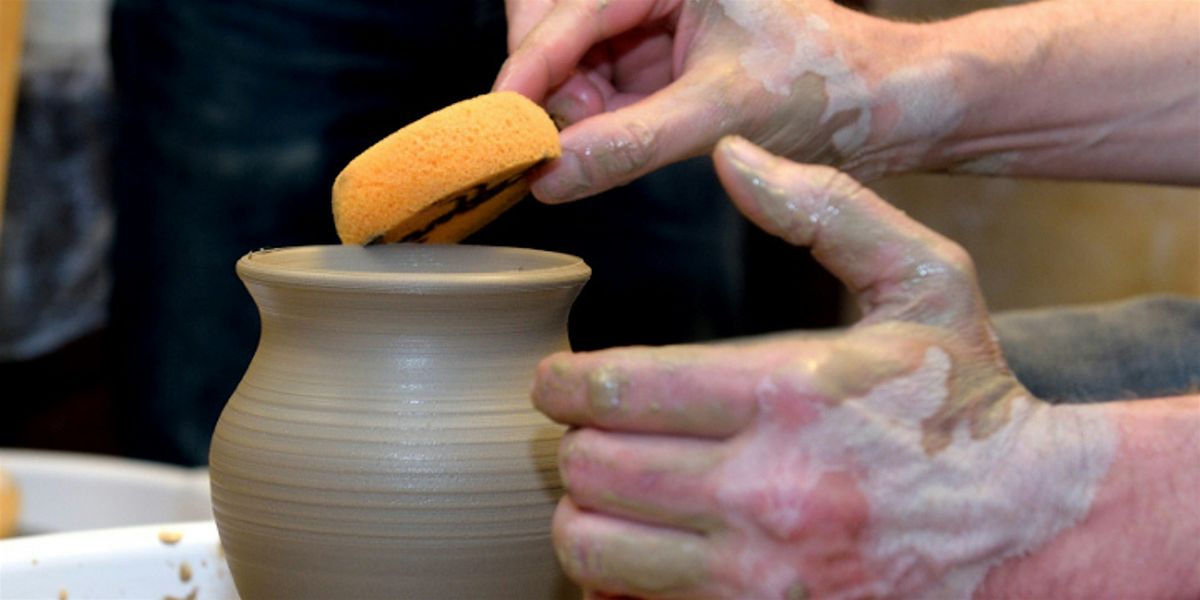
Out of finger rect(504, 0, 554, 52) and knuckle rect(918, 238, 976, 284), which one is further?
finger rect(504, 0, 554, 52)

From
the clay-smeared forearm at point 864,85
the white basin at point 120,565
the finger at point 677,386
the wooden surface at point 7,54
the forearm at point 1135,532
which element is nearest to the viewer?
the finger at point 677,386

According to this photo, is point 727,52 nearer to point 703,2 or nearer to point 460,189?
point 703,2

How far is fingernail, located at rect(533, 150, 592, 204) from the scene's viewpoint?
1170mm

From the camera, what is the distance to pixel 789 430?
2.73 ft

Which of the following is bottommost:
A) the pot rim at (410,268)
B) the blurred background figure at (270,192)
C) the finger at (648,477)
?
the blurred background figure at (270,192)

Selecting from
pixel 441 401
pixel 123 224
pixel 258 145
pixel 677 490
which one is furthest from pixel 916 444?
pixel 123 224

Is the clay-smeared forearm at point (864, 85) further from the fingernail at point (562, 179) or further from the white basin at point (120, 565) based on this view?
the white basin at point (120, 565)

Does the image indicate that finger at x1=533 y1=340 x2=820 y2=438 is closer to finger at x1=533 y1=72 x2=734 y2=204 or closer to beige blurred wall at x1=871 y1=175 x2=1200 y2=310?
finger at x1=533 y1=72 x2=734 y2=204

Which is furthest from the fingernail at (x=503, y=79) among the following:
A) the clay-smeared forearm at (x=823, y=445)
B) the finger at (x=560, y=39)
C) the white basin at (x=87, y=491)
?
the white basin at (x=87, y=491)

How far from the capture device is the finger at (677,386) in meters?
0.82

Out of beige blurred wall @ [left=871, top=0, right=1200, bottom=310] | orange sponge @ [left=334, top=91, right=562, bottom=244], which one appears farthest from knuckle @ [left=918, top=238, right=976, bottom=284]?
beige blurred wall @ [left=871, top=0, right=1200, bottom=310]

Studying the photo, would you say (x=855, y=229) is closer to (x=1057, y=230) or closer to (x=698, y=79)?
(x=698, y=79)

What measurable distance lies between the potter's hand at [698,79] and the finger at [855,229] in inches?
12.6

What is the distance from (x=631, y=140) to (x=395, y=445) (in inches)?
14.6
